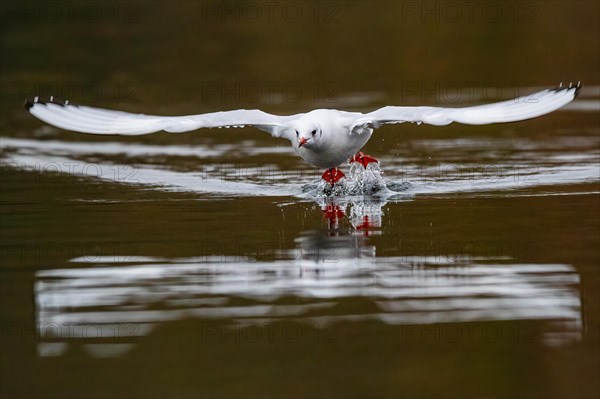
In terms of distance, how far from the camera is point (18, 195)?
14.6 metres

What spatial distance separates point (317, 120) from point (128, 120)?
188cm

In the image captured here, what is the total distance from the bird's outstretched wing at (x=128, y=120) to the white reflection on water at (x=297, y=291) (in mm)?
2292

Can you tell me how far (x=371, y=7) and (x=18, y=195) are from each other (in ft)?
51.1

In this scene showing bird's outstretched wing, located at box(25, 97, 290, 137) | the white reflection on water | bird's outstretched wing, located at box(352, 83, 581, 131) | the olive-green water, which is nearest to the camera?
the olive-green water

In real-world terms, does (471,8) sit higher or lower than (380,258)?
higher

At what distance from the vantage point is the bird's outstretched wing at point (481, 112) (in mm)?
12383

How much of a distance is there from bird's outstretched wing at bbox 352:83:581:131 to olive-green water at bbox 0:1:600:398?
892 millimetres

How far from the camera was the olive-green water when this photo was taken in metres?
8.34

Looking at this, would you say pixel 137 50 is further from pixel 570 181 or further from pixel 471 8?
pixel 570 181

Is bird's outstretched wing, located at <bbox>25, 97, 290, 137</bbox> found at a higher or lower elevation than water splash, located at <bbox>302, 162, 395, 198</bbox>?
higher

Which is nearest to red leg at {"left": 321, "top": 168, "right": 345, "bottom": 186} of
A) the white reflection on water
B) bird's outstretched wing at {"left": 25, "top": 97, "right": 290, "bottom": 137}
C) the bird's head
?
bird's outstretched wing at {"left": 25, "top": 97, "right": 290, "bottom": 137}

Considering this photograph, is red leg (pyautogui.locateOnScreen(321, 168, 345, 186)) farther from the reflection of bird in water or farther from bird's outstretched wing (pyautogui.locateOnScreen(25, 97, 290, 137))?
bird's outstretched wing (pyautogui.locateOnScreen(25, 97, 290, 137))

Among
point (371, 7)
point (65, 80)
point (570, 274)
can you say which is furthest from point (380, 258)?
point (371, 7)

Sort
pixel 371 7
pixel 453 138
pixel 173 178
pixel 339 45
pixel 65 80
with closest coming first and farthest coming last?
pixel 173 178
pixel 453 138
pixel 65 80
pixel 339 45
pixel 371 7
